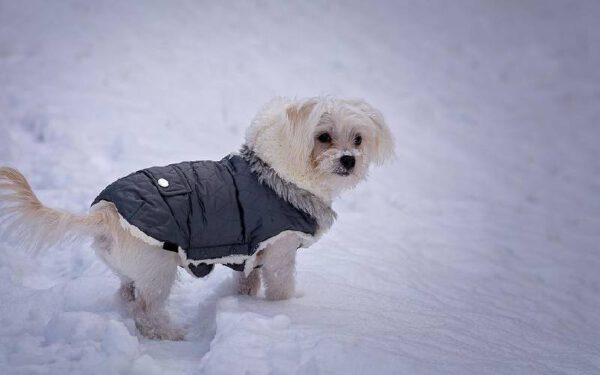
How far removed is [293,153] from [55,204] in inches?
92.1

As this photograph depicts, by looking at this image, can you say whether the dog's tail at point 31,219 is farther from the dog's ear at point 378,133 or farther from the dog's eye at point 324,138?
the dog's ear at point 378,133

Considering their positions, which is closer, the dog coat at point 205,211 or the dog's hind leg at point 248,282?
the dog coat at point 205,211

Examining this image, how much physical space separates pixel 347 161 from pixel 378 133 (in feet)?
1.31

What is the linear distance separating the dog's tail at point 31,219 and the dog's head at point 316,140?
0.99 metres

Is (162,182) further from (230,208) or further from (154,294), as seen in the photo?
(154,294)

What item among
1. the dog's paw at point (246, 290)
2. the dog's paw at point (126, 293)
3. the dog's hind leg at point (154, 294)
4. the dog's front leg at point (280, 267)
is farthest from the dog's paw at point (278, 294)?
the dog's paw at point (126, 293)

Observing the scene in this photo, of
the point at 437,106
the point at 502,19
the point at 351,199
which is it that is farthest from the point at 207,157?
the point at 502,19

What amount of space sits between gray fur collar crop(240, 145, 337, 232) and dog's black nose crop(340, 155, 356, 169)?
24 centimetres

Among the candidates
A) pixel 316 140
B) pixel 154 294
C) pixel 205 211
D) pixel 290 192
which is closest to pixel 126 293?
pixel 154 294

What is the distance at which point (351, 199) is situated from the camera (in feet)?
18.4

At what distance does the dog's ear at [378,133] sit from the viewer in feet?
9.51

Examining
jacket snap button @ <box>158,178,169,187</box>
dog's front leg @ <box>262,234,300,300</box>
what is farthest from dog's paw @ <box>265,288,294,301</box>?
jacket snap button @ <box>158,178,169,187</box>

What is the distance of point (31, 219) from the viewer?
210 centimetres

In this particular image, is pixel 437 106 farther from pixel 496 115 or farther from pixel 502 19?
pixel 502 19
